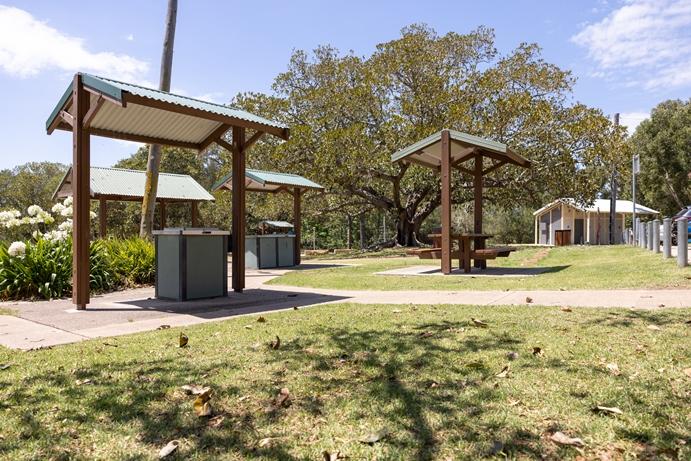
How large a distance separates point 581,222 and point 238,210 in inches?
1482

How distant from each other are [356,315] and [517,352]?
7.98 feet

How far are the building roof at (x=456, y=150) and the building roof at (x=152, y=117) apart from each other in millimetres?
5010

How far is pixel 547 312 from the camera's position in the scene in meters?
5.93

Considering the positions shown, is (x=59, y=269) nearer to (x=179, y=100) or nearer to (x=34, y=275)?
(x=34, y=275)

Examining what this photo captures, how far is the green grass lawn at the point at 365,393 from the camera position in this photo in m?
2.58

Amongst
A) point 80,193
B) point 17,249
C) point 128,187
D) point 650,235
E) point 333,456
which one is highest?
point 128,187

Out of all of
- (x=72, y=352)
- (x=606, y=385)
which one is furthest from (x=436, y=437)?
(x=72, y=352)

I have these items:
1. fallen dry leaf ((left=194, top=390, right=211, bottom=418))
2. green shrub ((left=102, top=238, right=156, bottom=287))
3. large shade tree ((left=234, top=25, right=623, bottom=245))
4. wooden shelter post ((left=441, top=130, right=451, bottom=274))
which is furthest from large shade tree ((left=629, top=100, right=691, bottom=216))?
fallen dry leaf ((left=194, top=390, right=211, bottom=418))

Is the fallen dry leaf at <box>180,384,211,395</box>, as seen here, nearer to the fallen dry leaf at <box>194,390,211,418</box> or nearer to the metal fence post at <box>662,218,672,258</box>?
the fallen dry leaf at <box>194,390,211,418</box>

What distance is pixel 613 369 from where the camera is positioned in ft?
11.8

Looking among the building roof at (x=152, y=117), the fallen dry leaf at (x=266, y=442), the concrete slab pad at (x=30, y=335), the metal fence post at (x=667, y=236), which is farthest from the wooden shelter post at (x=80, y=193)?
the metal fence post at (x=667, y=236)

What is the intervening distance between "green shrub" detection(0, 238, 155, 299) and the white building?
1342 inches

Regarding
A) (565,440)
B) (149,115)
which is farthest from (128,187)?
(565,440)

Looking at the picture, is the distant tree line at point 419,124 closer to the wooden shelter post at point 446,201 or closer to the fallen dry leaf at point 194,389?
the wooden shelter post at point 446,201
